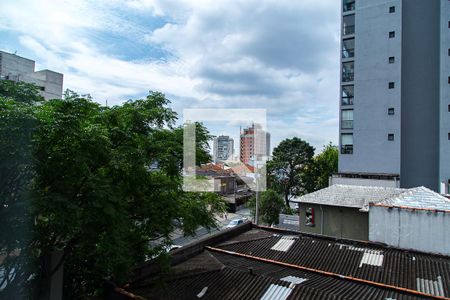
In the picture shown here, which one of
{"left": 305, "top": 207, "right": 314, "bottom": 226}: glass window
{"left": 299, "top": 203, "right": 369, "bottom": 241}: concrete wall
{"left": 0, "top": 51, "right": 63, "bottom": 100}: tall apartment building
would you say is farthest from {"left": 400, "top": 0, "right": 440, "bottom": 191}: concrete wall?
{"left": 0, "top": 51, "right": 63, "bottom": 100}: tall apartment building

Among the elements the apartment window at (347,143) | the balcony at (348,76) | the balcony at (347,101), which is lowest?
the apartment window at (347,143)

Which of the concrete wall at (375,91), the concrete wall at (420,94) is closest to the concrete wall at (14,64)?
the concrete wall at (375,91)

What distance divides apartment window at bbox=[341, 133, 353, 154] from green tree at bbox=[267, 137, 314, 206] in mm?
4708

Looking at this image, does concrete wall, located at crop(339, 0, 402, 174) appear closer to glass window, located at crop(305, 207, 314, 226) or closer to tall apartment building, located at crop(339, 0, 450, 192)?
tall apartment building, located at crop(339, 0, 450, 192)

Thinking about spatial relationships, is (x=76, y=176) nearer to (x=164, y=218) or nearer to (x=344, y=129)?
(x=164, y=218)

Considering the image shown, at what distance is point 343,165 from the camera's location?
1858 centimetres

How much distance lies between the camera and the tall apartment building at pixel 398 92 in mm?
17141

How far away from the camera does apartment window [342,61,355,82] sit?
18797 millimetres

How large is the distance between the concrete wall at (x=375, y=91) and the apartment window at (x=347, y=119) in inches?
11.6

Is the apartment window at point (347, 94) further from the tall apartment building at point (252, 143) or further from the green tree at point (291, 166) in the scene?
the tall apartment building at point (252, 143)

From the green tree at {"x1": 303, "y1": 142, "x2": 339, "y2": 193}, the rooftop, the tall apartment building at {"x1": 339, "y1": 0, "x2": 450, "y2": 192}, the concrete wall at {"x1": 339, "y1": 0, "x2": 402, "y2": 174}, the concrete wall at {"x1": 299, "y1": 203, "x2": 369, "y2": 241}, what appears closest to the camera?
the rooftop

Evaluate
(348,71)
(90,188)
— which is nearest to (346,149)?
(348,71)

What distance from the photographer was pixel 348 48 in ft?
63.0

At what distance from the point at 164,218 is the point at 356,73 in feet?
55.9
